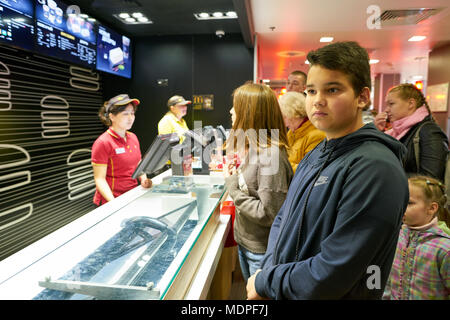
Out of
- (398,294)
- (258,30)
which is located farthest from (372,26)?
(398,294)

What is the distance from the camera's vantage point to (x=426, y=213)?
1.72 metres

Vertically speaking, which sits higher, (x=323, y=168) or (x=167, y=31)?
(x=167, y=31)

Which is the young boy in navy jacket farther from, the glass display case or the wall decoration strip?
the wall decoration strip

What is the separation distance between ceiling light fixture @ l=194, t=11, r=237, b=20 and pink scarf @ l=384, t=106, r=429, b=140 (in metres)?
3.03

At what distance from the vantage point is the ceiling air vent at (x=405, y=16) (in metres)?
4.29

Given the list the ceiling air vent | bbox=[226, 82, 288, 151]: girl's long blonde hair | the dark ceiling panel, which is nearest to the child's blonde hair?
bbox=[226, 82, 288, 151]: girl's long blonde hair

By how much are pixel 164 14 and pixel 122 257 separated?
13.4 feet

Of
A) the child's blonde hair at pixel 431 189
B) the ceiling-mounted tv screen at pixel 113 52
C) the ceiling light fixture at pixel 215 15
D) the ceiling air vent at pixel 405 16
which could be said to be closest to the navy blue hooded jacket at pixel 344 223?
the child's blonde hair at pixel 431 189

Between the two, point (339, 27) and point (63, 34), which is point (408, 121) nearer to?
point (339, 27)

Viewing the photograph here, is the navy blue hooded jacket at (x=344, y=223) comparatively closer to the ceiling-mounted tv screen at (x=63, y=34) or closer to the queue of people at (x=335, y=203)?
the queue of people at (x=335, y=203)

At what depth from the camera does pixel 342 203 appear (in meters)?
0.86

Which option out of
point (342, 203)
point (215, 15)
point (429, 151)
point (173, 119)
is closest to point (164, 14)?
point (215, 15)
